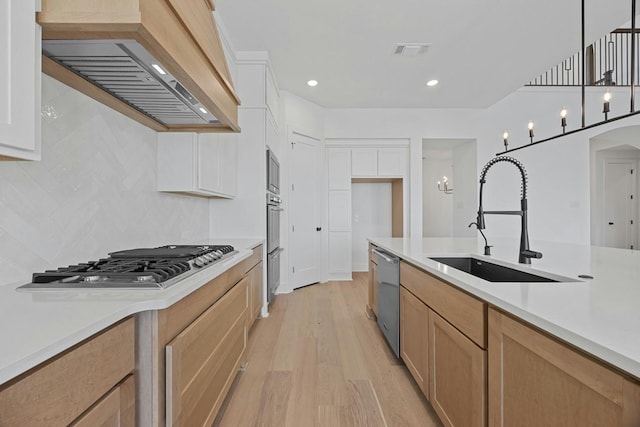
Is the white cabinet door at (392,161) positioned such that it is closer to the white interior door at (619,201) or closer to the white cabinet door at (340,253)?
the white cabinet door at (340,253)

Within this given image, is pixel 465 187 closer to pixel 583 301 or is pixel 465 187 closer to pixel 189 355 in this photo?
pixel 583 301

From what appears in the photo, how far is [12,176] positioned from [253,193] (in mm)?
2303

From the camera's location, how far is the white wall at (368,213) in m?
6.34

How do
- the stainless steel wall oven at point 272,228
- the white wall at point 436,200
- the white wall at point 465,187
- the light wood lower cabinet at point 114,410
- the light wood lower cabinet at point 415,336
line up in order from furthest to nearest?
1. the white wall at point 436,200
2. the white wall at point 465,187
3. the stainless steel wall oven at point 272,228
4. the light wood lower cabinet at point 415,336
5. the light wood lower cabinet at point 114,410

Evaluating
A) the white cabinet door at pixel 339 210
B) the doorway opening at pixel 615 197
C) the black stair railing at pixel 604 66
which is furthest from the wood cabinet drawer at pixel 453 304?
the doorway opening at pixel 615 197

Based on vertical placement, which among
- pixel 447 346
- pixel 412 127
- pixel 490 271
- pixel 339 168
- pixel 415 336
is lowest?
pixel 415 336

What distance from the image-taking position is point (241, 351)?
2025 millimetres

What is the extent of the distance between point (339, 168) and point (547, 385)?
15.9 feet

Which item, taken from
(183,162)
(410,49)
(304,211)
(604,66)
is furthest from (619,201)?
(183,162)

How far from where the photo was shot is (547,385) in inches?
31.0

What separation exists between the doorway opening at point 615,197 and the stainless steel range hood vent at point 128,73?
897cm

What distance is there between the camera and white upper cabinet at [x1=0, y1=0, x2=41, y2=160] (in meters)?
0.75

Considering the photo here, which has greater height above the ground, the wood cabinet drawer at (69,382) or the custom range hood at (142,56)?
the custom range hood at (142,56)

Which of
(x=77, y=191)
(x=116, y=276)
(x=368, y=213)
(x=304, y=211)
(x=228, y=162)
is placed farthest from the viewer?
(x=368, y=213)
